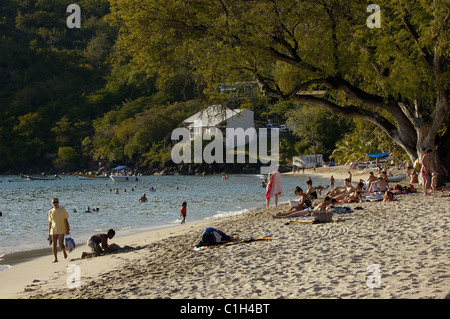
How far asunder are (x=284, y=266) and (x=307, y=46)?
10729 mm

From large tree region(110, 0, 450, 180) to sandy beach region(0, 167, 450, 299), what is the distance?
17.3 ft

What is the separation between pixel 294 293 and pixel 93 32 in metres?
153

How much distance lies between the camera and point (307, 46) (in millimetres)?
16875

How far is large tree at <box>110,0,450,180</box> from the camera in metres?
15.5

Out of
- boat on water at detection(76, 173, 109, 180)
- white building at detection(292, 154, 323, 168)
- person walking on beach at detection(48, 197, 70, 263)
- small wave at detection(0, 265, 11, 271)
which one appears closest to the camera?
person walking on beach at detection(48, 197, 70, 263)

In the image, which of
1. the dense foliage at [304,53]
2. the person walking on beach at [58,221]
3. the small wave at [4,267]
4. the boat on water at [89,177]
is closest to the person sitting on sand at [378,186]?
the dense foliage at [304,53]

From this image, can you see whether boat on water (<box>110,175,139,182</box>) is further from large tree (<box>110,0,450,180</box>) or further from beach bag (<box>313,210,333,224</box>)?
beach bag (<box>313,210,333,224</box>)

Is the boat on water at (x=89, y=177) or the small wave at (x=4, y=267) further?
the boat on water at (x=89, y=177)

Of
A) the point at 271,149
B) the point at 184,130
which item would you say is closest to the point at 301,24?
the point at 271,149

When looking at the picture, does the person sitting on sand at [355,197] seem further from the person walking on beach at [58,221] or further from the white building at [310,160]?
the white building at [310,160]

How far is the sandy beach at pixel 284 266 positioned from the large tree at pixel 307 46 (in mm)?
5262

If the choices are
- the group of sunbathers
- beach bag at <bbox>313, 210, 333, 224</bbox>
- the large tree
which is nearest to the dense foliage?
the large tree

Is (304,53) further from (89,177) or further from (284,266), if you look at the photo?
(89,177)

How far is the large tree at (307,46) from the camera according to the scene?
51.0 ft
